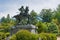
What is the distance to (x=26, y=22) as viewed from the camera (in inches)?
870

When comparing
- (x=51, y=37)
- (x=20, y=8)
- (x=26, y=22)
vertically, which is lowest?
(x=51, y=37)

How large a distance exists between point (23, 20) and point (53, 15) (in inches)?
1478

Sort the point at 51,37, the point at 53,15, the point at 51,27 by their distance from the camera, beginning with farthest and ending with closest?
the point at 53,15, the point at 51,27, the point at 51,37

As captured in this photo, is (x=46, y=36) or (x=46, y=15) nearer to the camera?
(x=46, y=36)

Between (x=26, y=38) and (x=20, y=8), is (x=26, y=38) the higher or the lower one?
the lower one

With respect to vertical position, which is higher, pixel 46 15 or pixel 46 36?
pixel 46 15

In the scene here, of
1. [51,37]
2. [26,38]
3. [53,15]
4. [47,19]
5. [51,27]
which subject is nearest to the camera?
[26,38]

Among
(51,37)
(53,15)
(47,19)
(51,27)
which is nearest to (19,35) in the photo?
(51,37)

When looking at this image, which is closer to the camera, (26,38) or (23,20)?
(26,38)

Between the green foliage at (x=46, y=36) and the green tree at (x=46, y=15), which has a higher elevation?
the green tree at (x=46, y=15)

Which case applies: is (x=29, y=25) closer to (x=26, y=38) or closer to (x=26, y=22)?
(x=26, y=22)

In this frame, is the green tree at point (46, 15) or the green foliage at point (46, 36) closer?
the green foliage at point (46, 36)

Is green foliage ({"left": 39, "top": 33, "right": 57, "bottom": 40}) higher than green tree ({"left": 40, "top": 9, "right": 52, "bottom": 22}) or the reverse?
→ the reverse

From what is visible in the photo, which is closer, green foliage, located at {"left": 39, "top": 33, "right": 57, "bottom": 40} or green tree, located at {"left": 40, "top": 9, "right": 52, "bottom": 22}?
green foliage, located at {"left": 39, "top": 33, "right": 57, "bottom": 40}
